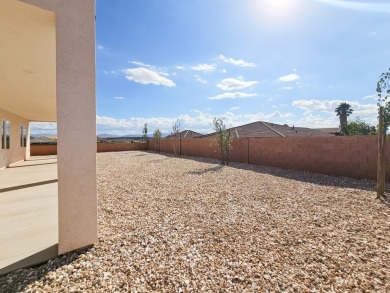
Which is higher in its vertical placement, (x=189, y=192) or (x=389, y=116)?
(x=389, y=116)

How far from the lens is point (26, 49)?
3.63 metres

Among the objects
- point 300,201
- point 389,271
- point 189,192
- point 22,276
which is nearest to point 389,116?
point 300,201

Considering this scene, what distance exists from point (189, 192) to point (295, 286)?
3.92 m

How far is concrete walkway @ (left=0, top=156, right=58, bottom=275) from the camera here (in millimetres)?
2576

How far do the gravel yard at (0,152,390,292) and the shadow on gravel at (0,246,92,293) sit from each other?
10 mm

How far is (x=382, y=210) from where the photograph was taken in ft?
14.1

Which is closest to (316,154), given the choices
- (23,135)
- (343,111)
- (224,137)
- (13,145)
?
(224,137)

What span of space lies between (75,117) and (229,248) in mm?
2671

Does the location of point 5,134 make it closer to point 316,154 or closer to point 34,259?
point 34,259

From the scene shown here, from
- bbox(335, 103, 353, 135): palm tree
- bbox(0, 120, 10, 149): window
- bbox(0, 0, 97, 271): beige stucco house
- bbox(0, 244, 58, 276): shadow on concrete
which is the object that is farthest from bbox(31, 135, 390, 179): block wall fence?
bbox(335, 103, 353, 135): palm tree

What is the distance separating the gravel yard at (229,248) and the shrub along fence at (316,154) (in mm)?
2591

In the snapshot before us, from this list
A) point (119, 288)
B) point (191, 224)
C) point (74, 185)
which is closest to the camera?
point (119, 288)

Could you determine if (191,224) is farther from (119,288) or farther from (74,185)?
(74,185)

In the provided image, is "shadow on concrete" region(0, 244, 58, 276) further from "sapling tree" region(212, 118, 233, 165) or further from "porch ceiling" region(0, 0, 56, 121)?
"sapling tree" region(212, 118, 233, 165)
